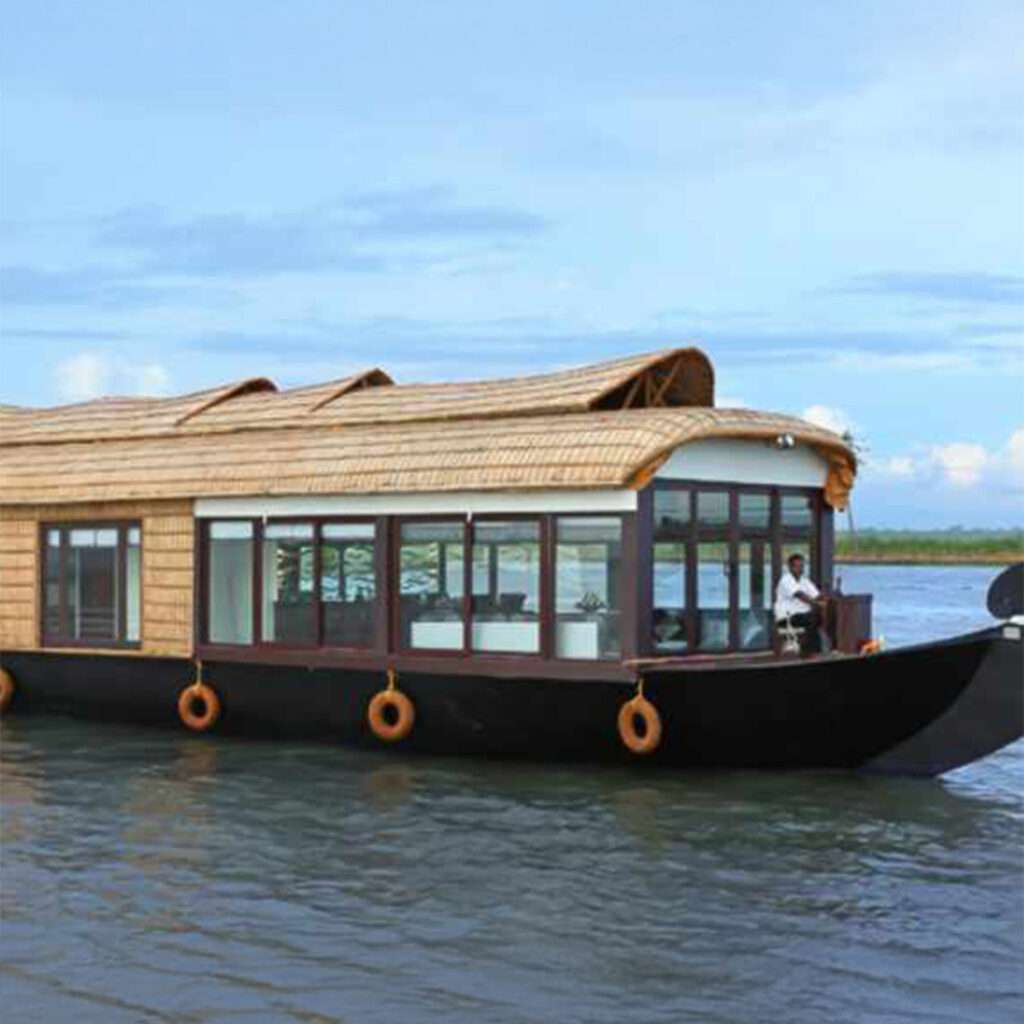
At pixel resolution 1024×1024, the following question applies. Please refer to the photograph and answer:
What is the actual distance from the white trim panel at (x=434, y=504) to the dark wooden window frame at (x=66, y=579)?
106 cm

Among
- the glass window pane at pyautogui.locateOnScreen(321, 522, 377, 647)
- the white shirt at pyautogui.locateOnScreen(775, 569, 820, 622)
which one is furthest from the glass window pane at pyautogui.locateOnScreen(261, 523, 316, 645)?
the white shirt at pyautogui.locateOnScreen(775, 569, 820, 622)

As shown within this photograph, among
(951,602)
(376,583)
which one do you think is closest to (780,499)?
(376,583)

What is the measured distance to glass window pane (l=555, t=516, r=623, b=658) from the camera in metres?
14.0

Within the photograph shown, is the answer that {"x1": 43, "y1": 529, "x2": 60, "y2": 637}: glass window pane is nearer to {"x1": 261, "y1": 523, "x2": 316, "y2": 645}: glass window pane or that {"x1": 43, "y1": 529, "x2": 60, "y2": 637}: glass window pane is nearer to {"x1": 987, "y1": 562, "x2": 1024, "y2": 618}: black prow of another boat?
{"x1": 261, "y1": 523, "x2": 316, "y2": 645}: glass window pane

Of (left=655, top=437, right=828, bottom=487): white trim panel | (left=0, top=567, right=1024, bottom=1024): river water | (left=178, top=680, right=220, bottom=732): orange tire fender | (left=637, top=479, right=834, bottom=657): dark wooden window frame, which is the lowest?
(left=0, top=567, right=1024, bottom=1024): river water

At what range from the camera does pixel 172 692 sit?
16875 mm

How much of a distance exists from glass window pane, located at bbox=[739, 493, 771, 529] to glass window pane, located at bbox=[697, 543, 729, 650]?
366 mm

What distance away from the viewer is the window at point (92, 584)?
683 inches

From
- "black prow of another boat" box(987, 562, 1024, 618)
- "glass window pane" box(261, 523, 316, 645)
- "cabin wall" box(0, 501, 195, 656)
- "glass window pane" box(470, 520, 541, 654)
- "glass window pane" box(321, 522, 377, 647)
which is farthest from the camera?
"cabin wall" box(0, 501, 195, 656)

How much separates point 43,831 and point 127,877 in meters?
1.68

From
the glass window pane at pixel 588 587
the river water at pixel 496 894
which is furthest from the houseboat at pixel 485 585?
the river water at pixel 496 894

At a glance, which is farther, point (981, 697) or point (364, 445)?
point (364, 445)

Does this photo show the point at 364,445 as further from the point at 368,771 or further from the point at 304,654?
the point at 368,771

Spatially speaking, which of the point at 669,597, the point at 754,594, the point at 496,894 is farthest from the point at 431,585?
the point at 496,894
